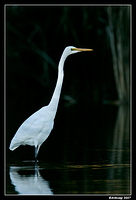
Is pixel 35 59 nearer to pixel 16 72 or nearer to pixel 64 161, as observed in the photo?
pixel 16 72

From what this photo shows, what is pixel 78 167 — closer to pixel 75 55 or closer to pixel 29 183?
pixel 29 183

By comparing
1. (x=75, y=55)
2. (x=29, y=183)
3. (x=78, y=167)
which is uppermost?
(x=75, y=55)

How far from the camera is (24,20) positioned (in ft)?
62.1

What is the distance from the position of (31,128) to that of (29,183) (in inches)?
54.2

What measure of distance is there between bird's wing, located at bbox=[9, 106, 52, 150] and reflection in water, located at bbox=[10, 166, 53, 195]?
1.78 feet

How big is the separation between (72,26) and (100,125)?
26.7 ft

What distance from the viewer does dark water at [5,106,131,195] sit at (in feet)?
17.3

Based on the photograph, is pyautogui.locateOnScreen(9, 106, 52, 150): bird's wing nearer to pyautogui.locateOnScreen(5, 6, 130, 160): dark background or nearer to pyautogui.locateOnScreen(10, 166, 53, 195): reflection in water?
pyautogui.locateOnScreen(10, 166, 53, 195): reflection in water

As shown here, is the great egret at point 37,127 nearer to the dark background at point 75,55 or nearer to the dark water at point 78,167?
the dark water at point 78,167

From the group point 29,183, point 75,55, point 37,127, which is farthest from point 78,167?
point 75,55

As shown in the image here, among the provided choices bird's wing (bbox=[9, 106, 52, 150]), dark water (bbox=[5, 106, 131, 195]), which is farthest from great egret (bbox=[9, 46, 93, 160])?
dark water (bbox=[5, 106, 131, 195])

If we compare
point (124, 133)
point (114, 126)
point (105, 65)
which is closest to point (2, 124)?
point (124, 133)

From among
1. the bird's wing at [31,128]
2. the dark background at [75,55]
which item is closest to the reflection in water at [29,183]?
the bird's wing at [31,128]

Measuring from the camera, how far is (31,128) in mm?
6801
